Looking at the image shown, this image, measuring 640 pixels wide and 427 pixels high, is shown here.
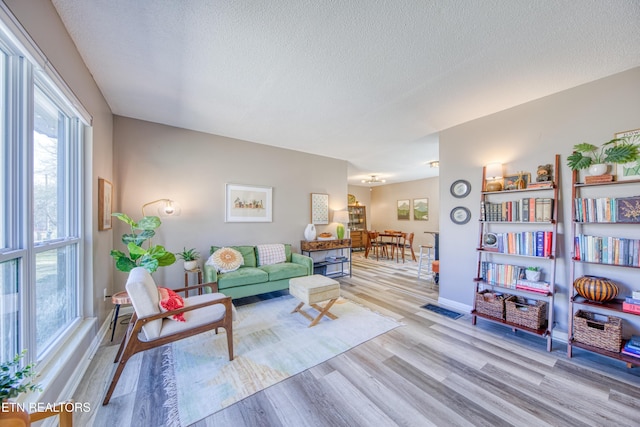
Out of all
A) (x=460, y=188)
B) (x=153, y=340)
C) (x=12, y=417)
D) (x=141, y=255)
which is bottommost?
(x=153, y=340)

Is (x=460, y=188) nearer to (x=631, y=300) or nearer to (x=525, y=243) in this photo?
(x=525, y=243)

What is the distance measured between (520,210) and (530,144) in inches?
30.8

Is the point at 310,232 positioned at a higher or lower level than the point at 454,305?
higher

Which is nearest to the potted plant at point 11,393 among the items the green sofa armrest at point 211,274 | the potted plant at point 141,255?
the potted plant at point 141,255

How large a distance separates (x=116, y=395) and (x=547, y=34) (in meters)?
4.10

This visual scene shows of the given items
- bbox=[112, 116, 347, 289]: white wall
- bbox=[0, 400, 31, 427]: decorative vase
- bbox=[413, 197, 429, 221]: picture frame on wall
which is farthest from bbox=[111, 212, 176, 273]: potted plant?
bbox=[413, 197, 429, 221]: picture frame on wall

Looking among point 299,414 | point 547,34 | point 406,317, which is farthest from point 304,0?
point 406,317

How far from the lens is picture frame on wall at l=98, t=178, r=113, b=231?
2.45 metres

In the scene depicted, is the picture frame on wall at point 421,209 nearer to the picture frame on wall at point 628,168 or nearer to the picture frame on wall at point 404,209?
the picture frame on wall at point 404,209

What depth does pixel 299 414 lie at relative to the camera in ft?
5.09

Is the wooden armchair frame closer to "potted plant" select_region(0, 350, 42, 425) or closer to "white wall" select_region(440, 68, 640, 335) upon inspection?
"potted plant" select_region(0, 350, 42, 425)

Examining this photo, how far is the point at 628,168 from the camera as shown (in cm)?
208

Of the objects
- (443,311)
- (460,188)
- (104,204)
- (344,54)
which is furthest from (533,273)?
(104,204)

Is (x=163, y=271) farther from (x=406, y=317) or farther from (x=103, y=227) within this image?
(x=406, y=317)
